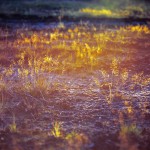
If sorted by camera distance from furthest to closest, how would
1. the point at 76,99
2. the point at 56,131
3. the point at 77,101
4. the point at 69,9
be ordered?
the point at 69,9 → the point at 76,99 → the point at 77,101 → the point at 56,131

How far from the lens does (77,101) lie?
6.72 m

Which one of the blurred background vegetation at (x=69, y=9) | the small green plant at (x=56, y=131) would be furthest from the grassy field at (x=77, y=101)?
the blurred background vegetation at (x=69, y=9)

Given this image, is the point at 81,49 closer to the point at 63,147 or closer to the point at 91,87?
the point at 91,87

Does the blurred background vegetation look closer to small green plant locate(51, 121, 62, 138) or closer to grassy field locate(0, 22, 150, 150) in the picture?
grassy field locate(0, 22, 150, 150)

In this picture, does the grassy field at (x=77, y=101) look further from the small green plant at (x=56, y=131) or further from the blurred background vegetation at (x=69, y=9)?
the blurred background vegetation at (x=69, y=9)

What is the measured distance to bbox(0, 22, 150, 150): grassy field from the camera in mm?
5074

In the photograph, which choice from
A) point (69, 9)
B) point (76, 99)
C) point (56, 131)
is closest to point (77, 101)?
point (76, 99)

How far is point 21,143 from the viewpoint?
16.2ft

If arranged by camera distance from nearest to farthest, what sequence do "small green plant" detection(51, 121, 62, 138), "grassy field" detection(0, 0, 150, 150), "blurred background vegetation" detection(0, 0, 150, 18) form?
"grassy field" detection(0, 0, 150, 150), "small green plant" detection(51, 121, 62, 138), "blurred background vegetation" detection(0, 0, 150, 18)

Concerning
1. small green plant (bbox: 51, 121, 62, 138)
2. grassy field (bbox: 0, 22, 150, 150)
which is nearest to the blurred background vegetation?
grassy field (bbox: 0, 22, 150, 150)

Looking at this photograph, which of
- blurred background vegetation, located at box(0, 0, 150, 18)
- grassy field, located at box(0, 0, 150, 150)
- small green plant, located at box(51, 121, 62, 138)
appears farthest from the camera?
blurred background vegetation, located at box(0, 0, 150, 18)

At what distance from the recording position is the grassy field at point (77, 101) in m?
5.07

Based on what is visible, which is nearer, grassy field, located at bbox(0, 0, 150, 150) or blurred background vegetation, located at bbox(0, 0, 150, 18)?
grassy field, located at bbox(0, 0, 150, 150)

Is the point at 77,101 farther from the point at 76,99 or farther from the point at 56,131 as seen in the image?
the point at 56,131
